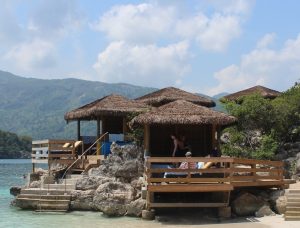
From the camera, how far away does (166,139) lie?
23703 mm

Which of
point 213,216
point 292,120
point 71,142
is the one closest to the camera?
point 213,216

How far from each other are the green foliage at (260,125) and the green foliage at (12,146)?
117296mm

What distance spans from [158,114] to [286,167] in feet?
31.1

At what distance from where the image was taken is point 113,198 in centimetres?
1977

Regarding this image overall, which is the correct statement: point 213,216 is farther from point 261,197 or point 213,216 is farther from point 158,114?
point 158,114

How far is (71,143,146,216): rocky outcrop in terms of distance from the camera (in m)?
19.5

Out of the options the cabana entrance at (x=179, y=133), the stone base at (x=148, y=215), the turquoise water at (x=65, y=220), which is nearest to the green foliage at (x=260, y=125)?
the cabana entrance at (x=179, y=133)

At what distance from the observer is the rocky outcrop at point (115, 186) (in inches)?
768

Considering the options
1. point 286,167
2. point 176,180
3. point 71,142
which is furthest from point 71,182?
point 286,167

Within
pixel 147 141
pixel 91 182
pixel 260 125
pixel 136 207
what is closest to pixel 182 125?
pixel 147 141

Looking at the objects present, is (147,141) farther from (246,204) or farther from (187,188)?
(246,204)

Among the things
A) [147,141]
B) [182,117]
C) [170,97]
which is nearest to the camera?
[182,117]

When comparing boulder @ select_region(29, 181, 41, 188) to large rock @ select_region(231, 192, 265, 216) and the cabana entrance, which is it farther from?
large rock @ select_region(231, 192, 265, 216)

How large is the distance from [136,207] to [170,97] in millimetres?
9315
